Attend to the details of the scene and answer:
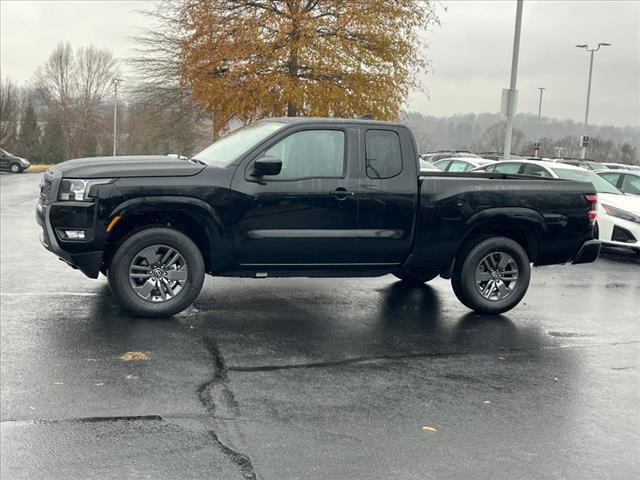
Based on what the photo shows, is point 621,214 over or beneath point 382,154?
beneath

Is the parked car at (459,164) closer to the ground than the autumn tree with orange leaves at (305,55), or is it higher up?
closer to the ground

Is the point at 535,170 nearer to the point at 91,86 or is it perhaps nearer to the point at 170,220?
the point at 170,220

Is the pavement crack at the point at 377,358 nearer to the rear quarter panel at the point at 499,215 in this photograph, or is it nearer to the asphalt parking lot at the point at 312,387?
the asphalt parking lot at the point at 312,387

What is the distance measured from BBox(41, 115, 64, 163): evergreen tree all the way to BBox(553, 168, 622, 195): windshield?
58077 millimetres

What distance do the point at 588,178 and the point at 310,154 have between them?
27.9 ft

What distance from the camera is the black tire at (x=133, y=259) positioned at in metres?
7.25

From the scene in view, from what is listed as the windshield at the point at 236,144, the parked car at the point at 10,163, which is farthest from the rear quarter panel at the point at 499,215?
the parked car at the point at 10,163

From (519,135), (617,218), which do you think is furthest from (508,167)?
(519,135)

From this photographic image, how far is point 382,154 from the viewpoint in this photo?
25.9ft

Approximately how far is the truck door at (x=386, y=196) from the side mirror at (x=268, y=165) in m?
0.91

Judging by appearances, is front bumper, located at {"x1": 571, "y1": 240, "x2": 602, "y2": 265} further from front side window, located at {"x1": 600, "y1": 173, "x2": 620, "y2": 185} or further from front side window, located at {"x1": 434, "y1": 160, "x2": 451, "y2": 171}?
front side window, located at {"x1": 434, "y1": 160, "x2": 451, "y2": 171}

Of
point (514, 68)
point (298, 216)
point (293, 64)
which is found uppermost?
point (514, 68)

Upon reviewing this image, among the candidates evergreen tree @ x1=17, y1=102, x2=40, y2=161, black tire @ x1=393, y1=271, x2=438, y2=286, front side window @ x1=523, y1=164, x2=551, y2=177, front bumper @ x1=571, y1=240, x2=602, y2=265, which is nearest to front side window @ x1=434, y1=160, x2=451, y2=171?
front side window @ x1=523, y1=164, x2=551, y2=177

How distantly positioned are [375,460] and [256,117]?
19793 mm
